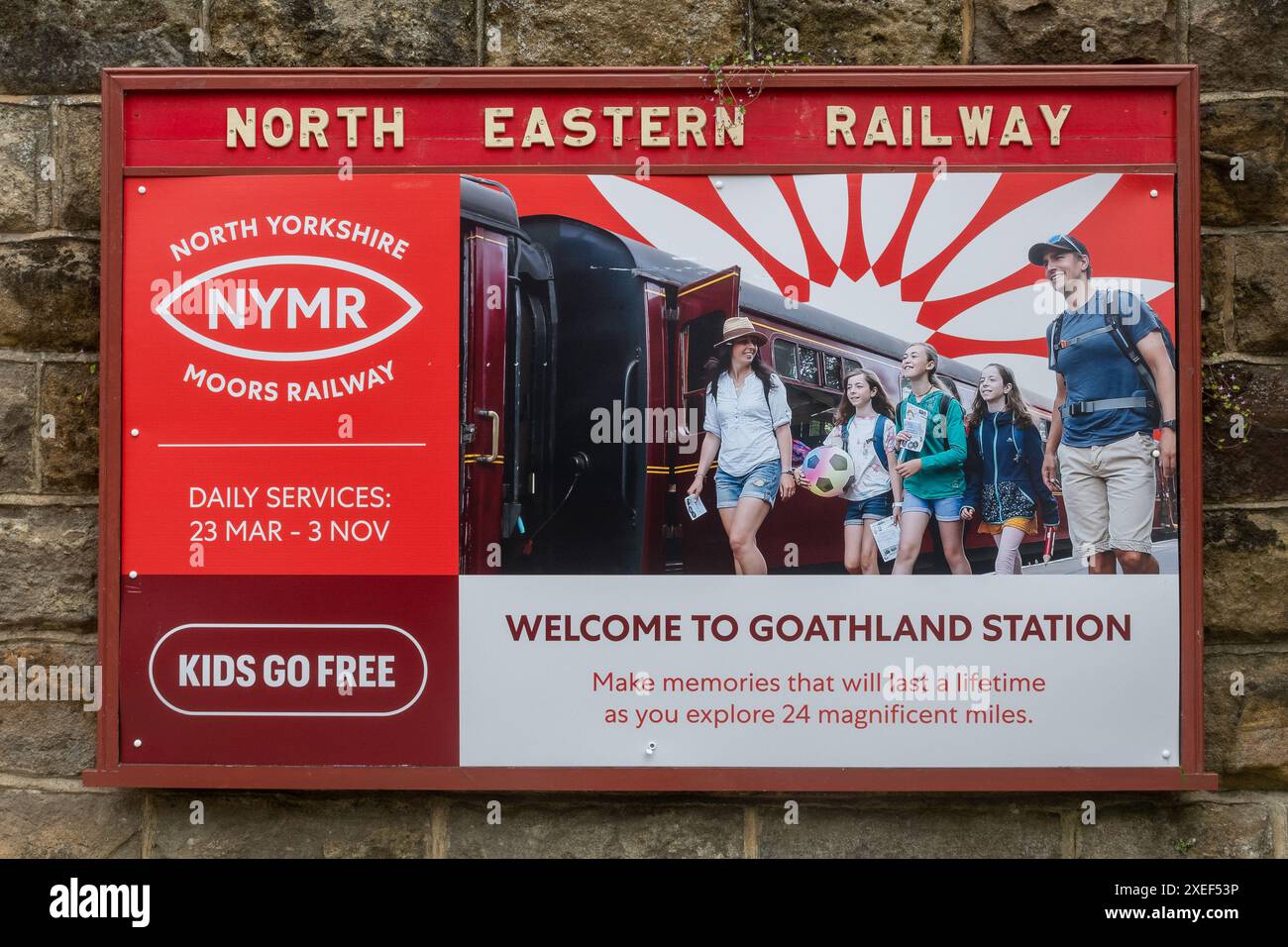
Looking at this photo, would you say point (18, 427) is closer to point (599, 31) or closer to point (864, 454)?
point (599, 31)

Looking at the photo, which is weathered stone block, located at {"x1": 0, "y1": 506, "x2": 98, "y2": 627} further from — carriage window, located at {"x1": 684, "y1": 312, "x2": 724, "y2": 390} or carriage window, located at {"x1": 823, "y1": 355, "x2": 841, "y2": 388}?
carriage window, located at {"x1": 823, "y1": 355, "x2": 841, "y2": 388}

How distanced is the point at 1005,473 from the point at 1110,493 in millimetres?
297

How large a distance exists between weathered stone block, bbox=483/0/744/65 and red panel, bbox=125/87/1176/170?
152 mm

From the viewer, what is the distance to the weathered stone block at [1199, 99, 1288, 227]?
275 centimetres

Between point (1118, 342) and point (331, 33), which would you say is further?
point (331, 33)

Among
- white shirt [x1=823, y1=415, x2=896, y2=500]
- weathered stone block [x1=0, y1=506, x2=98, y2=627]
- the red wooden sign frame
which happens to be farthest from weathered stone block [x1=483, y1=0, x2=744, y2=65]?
weathered stone block [x1=0, y1=506, x2=98, y2=627]

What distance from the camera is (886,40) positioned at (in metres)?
2.81

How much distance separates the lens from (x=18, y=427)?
2795 millimetres

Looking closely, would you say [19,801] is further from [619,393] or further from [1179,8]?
[1179,8]

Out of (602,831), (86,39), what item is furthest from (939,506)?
(86,39)

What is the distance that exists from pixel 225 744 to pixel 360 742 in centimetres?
39

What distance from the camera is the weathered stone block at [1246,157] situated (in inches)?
108

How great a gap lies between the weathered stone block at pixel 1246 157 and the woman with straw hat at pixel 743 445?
4.62ft

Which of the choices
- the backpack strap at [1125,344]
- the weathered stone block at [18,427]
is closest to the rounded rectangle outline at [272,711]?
the weathered stone block at [18,427]
